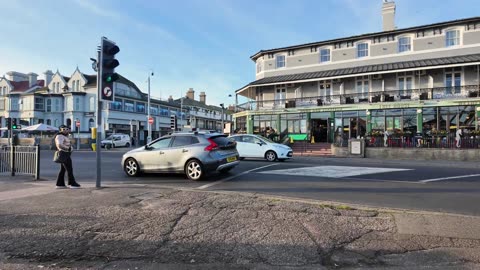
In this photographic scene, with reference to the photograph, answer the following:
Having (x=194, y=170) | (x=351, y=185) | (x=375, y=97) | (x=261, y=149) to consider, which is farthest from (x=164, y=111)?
A: (x=351, y=185)

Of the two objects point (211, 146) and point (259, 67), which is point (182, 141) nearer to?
point (211, 146)

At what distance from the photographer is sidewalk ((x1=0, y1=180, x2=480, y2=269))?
4.27 meters

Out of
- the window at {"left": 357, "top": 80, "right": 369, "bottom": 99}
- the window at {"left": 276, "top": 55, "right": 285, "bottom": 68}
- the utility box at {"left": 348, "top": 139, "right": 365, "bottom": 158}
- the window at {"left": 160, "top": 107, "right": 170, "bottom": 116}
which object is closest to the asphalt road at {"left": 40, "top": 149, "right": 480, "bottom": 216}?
the utility box at {"left": 348, "top": 139, "right": 365, "bottom": 158}

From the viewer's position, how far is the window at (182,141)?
37.9 ft

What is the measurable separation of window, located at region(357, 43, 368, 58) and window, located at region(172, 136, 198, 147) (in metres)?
26.3

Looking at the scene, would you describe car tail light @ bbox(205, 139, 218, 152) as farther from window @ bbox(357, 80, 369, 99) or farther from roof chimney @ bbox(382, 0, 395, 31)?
roof chimney @ bbox(382, 0, 395, 31)

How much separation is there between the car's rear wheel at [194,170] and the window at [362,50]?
26.8m

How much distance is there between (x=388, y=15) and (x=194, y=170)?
31183 millimetres

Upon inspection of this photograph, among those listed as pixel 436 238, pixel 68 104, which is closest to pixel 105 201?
pixel 436 238

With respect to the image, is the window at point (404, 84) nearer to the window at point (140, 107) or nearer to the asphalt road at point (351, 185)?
the asphalt road at point (351, 185)

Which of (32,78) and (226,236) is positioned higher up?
(32,78)

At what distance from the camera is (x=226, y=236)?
510 centimetres

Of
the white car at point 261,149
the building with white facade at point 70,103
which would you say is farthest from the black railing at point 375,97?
the building with white facade at point 70,103

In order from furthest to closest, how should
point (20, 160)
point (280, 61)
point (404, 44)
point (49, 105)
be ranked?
point (49, 105) → point (280, 61) → point (404, 44) → point (20, 160)
